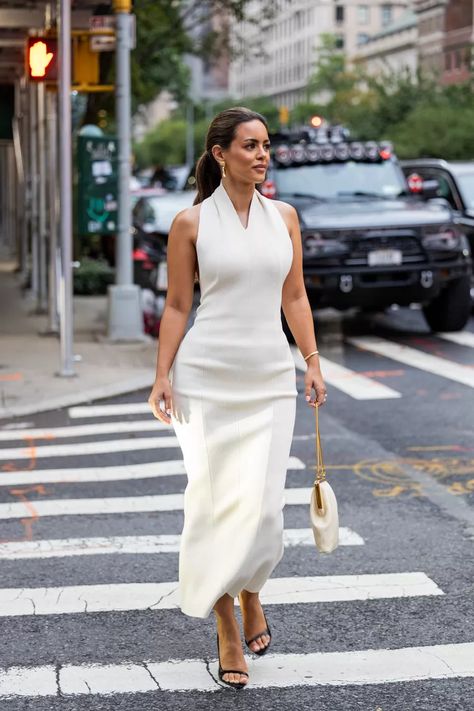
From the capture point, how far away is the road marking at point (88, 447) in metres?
9.12

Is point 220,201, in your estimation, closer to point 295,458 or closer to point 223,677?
point 223,677

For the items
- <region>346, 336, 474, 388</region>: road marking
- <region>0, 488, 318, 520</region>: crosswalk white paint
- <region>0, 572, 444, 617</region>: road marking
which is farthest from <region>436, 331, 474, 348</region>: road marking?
<region>0, 572, 444, 617</region>: road marking

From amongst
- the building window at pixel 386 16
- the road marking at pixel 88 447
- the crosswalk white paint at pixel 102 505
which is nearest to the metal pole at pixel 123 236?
the road marking at pixel 88 447

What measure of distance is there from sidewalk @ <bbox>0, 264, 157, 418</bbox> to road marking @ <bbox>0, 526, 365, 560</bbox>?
13.1 feet

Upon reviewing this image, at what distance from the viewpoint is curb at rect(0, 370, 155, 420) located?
1076 centimetres

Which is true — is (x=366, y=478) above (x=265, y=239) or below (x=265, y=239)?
below

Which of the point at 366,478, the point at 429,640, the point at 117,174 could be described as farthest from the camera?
the point at 117,174

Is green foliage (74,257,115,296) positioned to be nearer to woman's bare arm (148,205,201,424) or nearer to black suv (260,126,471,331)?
black suv (260,126,471,331)

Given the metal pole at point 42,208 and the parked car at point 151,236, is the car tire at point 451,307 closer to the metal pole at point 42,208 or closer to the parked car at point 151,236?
A: the parked car at point 151,236

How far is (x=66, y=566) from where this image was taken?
632cm

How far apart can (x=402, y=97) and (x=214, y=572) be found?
166ft

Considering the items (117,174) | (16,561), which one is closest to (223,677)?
(16,561)

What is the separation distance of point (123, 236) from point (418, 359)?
352cm

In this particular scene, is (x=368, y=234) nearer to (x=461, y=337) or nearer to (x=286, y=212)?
(x=461, y=337)
